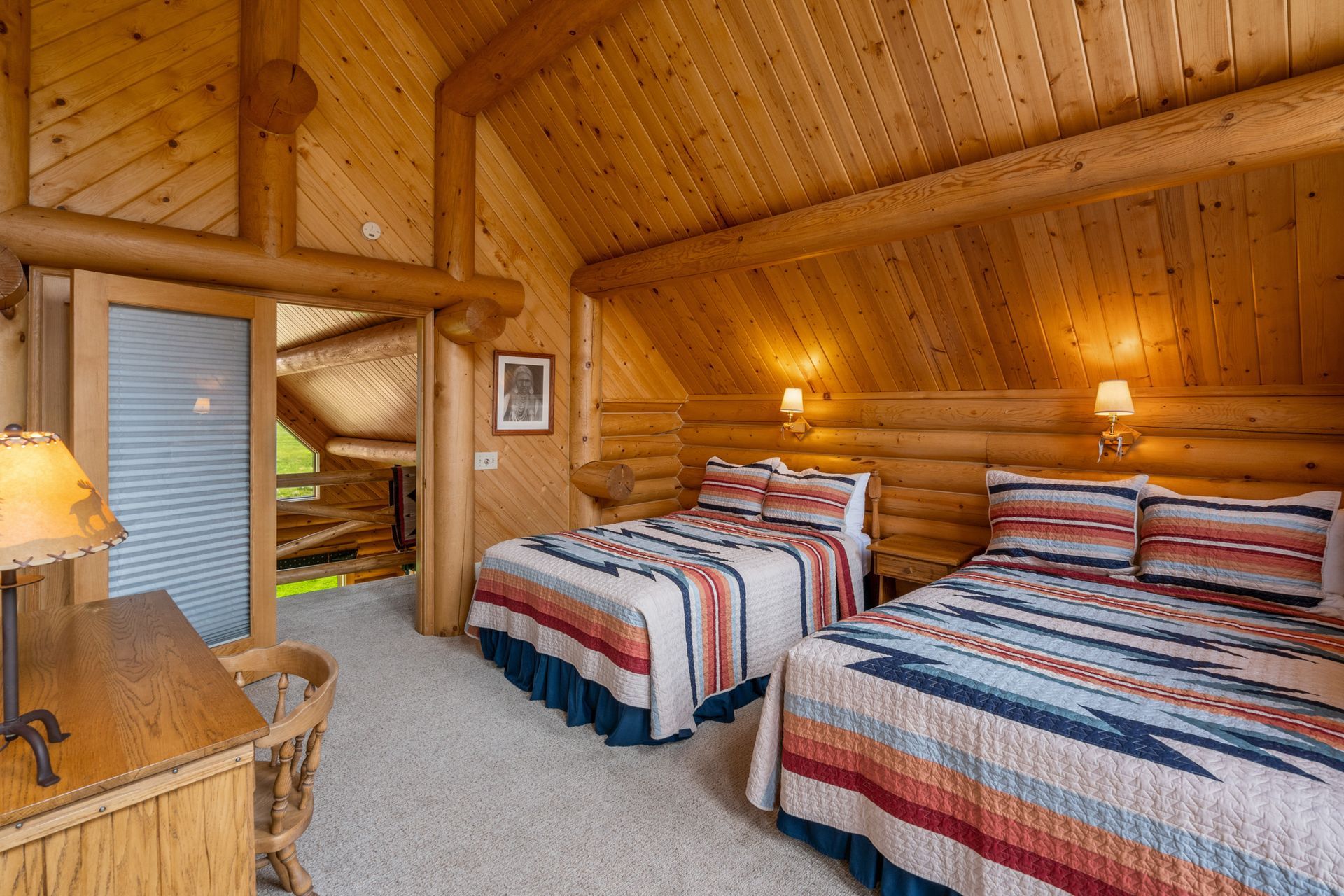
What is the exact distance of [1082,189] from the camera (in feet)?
7.89

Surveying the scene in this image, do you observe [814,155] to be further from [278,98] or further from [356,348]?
[356,348]

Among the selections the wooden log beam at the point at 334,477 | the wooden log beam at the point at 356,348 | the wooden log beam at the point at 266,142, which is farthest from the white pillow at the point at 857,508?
the wooden log beam at the point at 334,477

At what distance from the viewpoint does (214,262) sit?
10.2 feet

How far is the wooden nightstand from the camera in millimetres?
3441

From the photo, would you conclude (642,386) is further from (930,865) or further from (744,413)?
(930,865)

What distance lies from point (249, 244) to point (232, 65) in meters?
0.91

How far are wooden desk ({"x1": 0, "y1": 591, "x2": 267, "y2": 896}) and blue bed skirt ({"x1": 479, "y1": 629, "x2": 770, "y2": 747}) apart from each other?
1.55 m

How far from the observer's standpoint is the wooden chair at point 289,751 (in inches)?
58.0

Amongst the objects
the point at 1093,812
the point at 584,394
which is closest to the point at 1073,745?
the point at 1093,812

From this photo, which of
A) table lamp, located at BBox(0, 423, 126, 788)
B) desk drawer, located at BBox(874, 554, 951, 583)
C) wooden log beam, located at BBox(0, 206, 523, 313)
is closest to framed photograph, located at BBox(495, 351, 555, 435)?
wooden log beam, located at BBox(0, 206, 523, 313)

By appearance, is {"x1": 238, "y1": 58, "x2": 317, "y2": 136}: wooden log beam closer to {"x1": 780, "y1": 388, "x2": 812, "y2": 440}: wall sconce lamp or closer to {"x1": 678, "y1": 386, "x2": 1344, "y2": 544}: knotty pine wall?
{"x1": 780, "y1": 388, "x2": 812, "y2": 440}: wall sconce lamp

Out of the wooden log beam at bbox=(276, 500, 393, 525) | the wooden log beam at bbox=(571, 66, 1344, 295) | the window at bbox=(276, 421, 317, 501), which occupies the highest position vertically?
the wooden log beam at bbox=(571, 66, 1344, 295)

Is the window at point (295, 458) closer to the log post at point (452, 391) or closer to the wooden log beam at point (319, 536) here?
the wooden log beam at point (319, 536)

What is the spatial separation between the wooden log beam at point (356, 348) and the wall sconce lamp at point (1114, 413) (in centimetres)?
393
